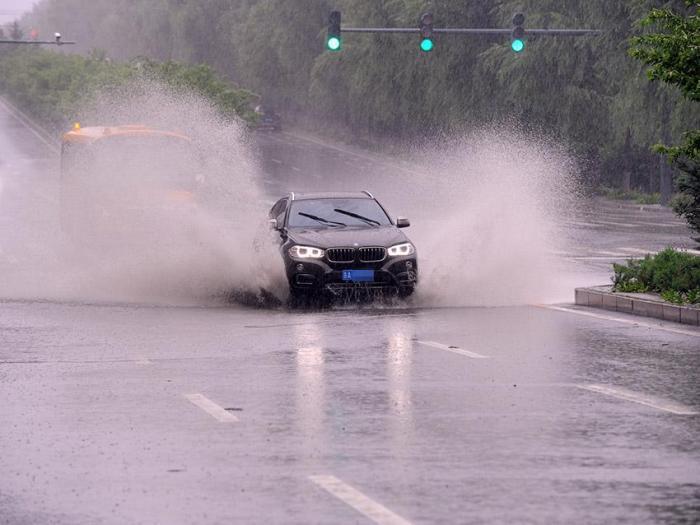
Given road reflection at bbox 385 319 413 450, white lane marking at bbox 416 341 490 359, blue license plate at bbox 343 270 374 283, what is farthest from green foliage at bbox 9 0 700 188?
white lane marking at bbox 416 341 490 359

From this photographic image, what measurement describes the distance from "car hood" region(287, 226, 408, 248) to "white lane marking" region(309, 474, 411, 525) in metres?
10.5

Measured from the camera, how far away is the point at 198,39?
105m

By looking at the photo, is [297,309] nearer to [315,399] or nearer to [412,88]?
[315,399]

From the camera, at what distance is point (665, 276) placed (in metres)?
18.8

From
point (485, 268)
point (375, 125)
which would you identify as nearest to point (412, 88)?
point (375, 125)

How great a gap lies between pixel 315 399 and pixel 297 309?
7.71 meters

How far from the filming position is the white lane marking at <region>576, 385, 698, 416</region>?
11062mm

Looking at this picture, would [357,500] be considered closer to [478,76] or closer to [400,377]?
[400,377]

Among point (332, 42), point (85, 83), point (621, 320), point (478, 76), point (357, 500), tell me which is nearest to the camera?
point (357, 500)

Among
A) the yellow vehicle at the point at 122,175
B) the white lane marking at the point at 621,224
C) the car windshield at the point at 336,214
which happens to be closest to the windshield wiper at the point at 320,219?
the car windshield at the point at 336,214

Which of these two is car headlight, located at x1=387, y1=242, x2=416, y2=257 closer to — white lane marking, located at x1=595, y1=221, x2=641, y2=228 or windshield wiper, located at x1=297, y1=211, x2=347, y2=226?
windshield wiper, located at x1=297, y1=211, x2=347, y2=226

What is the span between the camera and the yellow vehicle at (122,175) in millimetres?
28188

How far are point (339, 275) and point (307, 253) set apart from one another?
1.64 feet

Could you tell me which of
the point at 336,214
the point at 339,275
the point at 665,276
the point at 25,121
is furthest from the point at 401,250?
the point at 25,121
